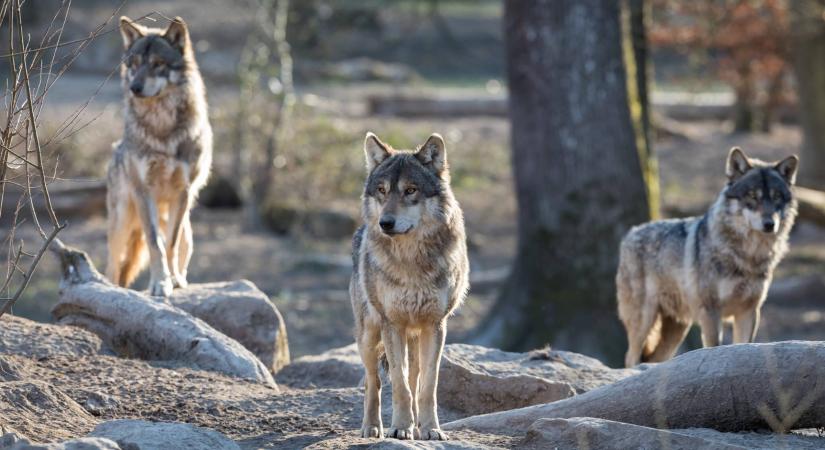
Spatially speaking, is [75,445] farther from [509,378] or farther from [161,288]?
[161,288]

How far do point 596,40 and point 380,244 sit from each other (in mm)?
6356

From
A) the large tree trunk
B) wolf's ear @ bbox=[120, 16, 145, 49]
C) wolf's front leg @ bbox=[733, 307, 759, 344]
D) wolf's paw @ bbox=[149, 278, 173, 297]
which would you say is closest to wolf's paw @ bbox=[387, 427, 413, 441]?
wolf's paw @ bbox=[149, 278, 173, 297]

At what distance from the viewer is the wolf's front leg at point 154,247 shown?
9453 mm

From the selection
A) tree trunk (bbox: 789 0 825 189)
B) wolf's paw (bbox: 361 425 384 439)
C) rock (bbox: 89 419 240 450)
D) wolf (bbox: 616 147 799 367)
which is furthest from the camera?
tree trunk (bbox: 789 0 825 189)

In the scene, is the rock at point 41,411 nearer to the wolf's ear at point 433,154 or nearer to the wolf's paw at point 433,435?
the wolf's paw at point 433,435

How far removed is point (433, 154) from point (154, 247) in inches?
154

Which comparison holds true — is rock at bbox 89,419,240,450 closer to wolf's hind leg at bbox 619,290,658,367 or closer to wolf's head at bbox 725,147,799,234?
wolf's head at bbox 725,147,799,234

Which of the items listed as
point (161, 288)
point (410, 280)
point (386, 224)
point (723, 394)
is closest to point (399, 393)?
point (410, 280)

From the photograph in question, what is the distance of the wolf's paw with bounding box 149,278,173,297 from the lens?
9.38 m

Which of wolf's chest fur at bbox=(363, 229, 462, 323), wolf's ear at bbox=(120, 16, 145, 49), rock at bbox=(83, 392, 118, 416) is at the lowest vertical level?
rock at bbox=(83, 392, 118, 416)

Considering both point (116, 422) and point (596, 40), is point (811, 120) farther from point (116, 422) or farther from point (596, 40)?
point (116, 422)

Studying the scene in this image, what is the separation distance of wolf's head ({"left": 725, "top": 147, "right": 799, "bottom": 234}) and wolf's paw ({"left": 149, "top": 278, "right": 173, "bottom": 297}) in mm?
4739

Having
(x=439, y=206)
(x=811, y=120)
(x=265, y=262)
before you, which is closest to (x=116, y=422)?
(x=439, y=206)

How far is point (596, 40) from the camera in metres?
12.1
